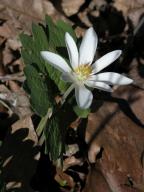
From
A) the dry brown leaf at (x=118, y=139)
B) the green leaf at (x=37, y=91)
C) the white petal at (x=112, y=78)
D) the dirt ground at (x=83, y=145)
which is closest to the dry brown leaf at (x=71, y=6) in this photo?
the dirt ground at (x=83, y=145)

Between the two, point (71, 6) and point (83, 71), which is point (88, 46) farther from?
point (71, 6)

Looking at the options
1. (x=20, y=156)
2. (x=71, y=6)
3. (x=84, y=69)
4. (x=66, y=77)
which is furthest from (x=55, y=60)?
(x=71, y=6)

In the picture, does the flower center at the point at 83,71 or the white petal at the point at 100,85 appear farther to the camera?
the flower center at the point at 83,71

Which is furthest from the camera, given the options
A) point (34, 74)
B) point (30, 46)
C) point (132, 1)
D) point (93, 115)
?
point (132, 1)

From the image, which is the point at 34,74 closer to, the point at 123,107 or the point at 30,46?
the point at 30,46

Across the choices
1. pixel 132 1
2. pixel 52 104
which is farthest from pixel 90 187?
pixel 132 1

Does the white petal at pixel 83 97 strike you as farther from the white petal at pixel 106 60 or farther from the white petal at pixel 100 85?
the white petal at pixel 106 60
